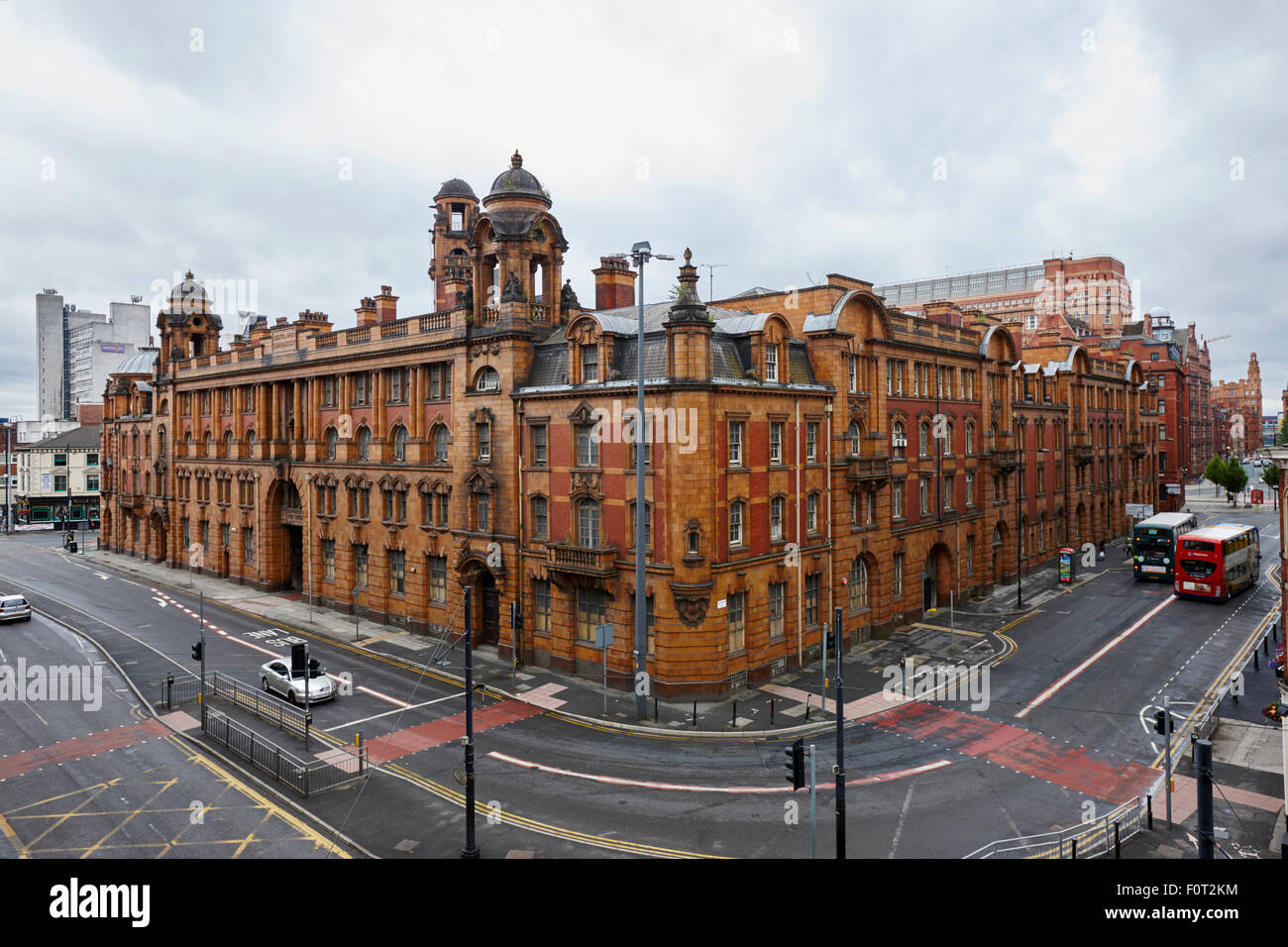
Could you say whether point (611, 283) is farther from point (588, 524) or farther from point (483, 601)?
point (483, 601)

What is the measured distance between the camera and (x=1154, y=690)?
32219 mm

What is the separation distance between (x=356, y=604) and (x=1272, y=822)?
41632 mm

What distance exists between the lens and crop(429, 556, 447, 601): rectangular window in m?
41.5

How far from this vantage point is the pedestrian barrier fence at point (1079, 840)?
62.3 feet

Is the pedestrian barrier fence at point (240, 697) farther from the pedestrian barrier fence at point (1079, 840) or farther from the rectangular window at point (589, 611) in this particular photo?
the pedestrian barrier fence at point (1079, 840)

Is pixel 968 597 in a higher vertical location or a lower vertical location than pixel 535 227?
lower

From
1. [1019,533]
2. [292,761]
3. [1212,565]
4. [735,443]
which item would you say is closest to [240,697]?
[292,761]

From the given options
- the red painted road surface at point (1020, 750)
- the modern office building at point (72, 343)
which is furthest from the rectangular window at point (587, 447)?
the modern office building at point (72, 343)

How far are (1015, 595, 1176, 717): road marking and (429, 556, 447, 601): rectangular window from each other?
2821 cm

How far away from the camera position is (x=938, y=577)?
1875 inches

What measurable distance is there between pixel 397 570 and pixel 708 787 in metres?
27.1
